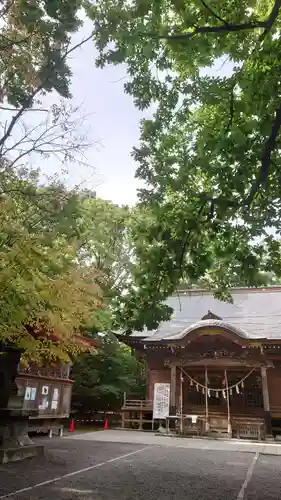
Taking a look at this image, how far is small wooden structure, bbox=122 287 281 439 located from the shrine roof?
5 cm

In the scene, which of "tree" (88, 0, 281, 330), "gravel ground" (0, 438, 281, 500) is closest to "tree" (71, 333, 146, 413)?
"gravel ground" (0, 438, 281, 500)

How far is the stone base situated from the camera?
7441 mm

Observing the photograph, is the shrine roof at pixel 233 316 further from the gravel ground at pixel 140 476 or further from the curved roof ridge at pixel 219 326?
the gravel ground at pixel 140 476

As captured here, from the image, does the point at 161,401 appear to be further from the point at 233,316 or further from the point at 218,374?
the point at 233,316

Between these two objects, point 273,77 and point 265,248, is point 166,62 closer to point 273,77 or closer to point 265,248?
point 273,77

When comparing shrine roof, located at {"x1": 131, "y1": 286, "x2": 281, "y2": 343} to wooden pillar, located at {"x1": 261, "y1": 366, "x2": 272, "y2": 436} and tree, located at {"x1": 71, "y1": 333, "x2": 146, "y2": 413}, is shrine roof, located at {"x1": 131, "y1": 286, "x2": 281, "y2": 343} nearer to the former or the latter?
wooden pillar, located at {"x1": 261, "y1": 366, "x2": 272, "y2": 436}

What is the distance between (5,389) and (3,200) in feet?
17.4

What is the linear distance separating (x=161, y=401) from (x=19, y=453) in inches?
433

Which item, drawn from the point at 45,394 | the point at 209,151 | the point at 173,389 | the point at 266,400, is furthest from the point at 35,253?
the point at 266,400

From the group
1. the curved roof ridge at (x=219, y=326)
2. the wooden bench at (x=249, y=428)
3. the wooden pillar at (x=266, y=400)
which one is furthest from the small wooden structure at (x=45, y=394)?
the wooden pillar at (x=266, y=400)

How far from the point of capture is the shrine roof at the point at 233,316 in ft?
57.4

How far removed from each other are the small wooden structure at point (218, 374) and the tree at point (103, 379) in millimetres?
1468

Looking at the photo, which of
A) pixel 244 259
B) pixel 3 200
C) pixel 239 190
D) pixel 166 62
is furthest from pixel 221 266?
pixel 3 200

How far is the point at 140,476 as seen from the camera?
22.4 feet
